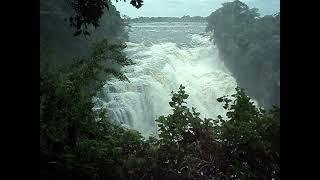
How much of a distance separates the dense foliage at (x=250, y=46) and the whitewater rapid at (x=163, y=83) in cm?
61

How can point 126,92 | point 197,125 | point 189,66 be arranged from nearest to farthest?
point 197,125 < point 126,92 < point 189,66

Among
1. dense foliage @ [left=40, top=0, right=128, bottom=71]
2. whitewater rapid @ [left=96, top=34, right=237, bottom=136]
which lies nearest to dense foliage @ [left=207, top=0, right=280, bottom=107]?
whitewater rapid @ [left=96, top=34, right=237, bottom=136]

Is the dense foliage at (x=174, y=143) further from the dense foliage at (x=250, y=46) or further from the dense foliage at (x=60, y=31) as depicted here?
the dense foliage at (x=250, y=46)

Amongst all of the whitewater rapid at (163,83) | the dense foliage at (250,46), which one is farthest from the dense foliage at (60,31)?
the dense foliage at (250,46)

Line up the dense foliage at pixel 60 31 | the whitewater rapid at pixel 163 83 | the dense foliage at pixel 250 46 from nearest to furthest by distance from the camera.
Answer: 1. the dense foliage at pixel 60 31
2. the whitewater rapid at pixel 163 83
3. the dense foliage at pixel 250 46

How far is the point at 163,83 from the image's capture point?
13.2 m

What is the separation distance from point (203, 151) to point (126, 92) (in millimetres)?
8528

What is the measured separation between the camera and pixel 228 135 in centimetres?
313

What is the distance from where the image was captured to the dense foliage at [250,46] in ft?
46.3

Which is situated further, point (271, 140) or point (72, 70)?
point (72, 70)

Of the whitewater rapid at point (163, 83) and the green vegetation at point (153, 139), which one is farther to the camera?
the whitewater rapid at point (163, 83)
